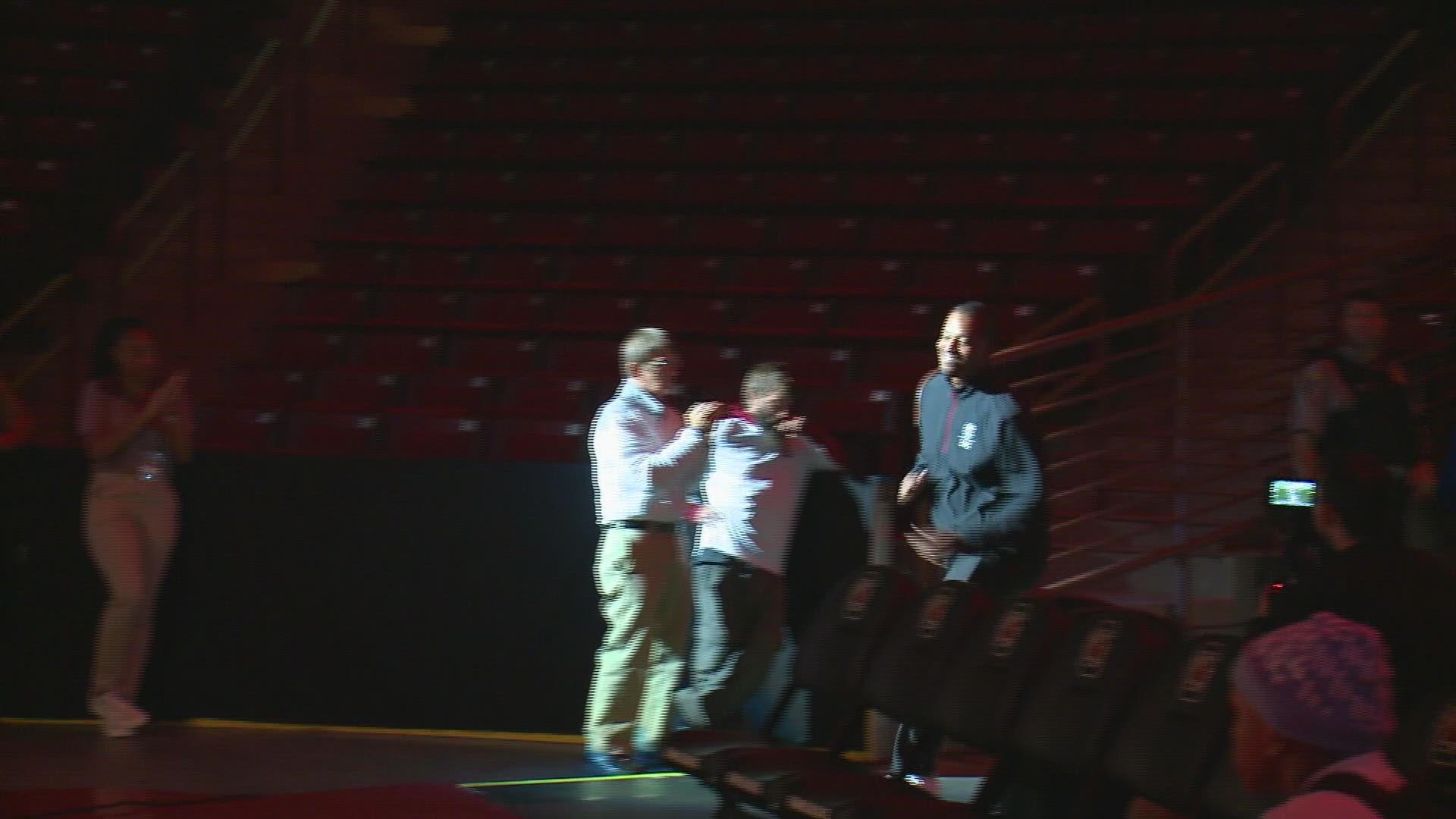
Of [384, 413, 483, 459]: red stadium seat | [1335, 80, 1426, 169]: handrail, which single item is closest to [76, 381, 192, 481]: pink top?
[384, 413, 483, 459]: red stadium seat

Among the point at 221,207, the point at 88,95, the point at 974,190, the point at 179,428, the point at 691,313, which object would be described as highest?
the point at 88,95

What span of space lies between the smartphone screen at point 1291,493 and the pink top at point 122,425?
146 inches

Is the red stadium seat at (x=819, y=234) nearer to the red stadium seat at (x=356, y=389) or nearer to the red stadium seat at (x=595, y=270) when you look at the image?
the red stadium seat at (x=595, y=270)

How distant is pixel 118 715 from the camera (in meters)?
5.56

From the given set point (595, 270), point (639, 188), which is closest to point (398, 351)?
point (595, 270)

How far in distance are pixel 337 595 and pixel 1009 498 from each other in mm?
2586

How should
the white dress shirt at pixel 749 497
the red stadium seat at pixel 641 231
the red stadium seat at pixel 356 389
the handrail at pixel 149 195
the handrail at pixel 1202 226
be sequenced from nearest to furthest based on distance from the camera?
the white dress shirt at pixel 749 497 < the red stadium seat at pixel 356 389 < the handrail at pixel 1202 226 < the red stadium seat at pixel 641 231 < the handrail at pixel 149 195

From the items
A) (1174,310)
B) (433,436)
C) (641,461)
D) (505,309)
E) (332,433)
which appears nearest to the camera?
(641,461)

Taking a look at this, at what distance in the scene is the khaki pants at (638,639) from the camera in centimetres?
490

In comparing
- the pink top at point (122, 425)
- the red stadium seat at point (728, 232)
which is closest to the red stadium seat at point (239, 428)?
the pink top at point (122, 425)

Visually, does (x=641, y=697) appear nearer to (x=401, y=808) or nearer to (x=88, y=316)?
(x=401, y=808)

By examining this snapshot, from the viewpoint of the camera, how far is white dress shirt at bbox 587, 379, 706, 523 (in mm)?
4809

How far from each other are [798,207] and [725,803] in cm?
576

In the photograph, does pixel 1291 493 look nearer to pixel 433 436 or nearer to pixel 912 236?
pixel 433 436
